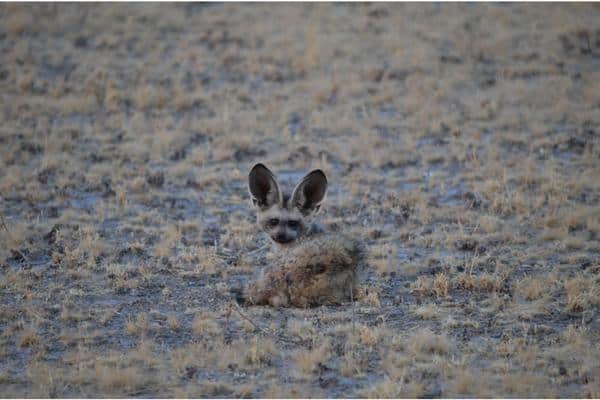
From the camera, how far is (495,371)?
739 centimetres

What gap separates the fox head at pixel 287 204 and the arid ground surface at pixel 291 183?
832 millimetres

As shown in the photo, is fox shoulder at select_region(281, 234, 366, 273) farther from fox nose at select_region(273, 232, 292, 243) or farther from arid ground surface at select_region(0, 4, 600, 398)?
fox nose at select_region(273, 232, 292, 243)

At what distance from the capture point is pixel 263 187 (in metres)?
10.1

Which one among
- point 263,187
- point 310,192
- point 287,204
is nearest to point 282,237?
point 287,204

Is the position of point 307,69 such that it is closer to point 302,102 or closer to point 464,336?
point 302,102

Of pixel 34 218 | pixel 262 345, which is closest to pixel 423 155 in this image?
pixel 34 218

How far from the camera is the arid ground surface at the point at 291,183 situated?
25.1 feet

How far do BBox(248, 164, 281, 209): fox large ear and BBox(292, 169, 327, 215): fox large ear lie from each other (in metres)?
0.23

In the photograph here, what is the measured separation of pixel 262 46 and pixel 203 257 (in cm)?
1140

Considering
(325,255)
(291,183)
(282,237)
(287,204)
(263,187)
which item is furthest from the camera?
(291,183)

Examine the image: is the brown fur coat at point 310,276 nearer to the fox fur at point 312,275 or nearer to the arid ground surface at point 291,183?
the fox fur at point 312,275

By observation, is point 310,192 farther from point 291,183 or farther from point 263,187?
point 291,183

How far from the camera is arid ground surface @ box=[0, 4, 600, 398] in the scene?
7.64m

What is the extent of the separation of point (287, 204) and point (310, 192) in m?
0.29
